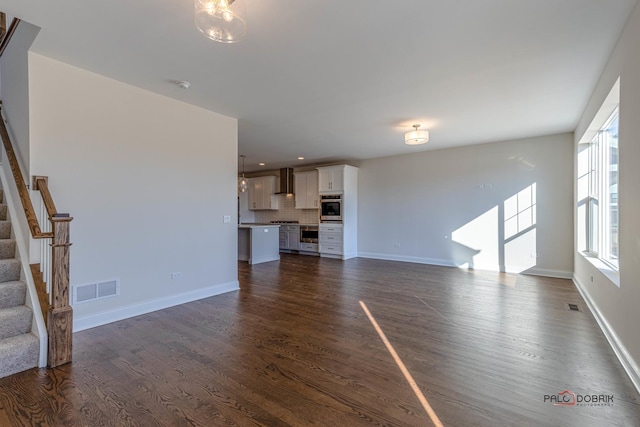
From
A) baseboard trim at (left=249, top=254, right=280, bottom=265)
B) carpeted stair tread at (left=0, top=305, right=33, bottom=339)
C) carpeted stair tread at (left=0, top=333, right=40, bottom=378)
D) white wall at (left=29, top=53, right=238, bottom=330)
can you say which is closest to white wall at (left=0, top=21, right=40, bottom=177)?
white wall at (left=29, top=53, right=238, bottom=330)

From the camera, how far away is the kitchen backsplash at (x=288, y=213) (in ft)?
30.3

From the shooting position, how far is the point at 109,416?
1.80m

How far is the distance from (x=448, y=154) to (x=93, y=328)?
6897 millimetres

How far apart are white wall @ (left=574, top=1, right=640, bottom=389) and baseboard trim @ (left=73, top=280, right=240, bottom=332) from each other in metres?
4.37

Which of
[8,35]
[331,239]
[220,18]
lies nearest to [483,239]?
[331,239]

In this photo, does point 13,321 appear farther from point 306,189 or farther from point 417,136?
point 306,189

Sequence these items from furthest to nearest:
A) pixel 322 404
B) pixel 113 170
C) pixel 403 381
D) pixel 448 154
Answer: pixel 448 154 → pixel 113 170 → pixel 403 381 → pixel 322 404

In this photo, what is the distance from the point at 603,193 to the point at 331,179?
5371 mm

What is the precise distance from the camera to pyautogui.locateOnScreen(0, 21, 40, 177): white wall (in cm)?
283

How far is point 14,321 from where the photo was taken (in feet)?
7.98

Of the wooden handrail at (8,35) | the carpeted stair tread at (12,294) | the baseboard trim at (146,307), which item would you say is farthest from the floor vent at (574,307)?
the wooden handrail at (8,35)

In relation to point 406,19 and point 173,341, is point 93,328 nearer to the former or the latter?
point 173,341

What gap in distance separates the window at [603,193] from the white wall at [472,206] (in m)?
0.92

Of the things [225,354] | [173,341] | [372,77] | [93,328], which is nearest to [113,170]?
[93,328]
